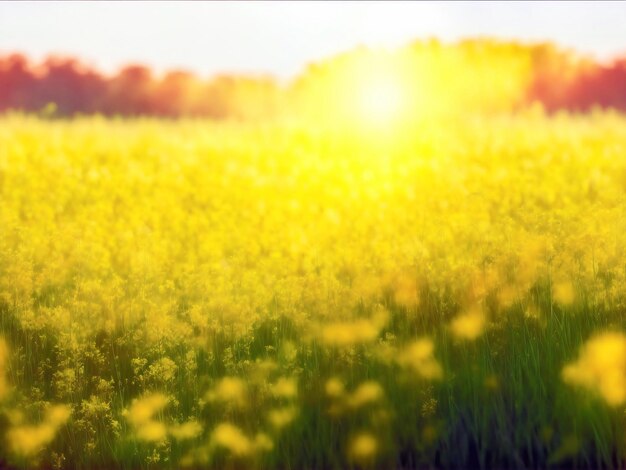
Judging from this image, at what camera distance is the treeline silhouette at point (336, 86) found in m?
11.7

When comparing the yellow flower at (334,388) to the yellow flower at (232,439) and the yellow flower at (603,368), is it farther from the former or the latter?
the yellow flower at (603,368)

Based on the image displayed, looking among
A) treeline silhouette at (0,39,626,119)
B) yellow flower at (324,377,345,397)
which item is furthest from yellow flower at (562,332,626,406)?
treeline silhouette at (0,39,626,119)

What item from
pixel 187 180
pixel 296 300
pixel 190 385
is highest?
pixel 187 180

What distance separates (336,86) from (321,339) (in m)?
6.88

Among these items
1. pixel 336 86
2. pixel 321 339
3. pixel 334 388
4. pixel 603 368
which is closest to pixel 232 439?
pixel 334 388

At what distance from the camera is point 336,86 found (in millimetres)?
10562

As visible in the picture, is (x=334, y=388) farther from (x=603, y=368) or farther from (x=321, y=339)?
(x=603, y=368)

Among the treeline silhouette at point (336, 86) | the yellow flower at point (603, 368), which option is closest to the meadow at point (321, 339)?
the yellow flower at point (603, 368)

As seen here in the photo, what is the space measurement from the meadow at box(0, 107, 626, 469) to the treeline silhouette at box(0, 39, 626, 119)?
215 inches

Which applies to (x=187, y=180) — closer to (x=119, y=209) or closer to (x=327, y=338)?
(x=119, y=209)

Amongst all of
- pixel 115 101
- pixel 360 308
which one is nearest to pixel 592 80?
pixel 115 101

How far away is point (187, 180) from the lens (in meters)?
7.26

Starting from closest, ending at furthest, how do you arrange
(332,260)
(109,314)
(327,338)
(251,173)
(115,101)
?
(327,338), (109,314), (332,260), (251,173), (115,101)

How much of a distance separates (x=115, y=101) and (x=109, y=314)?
11971mm
